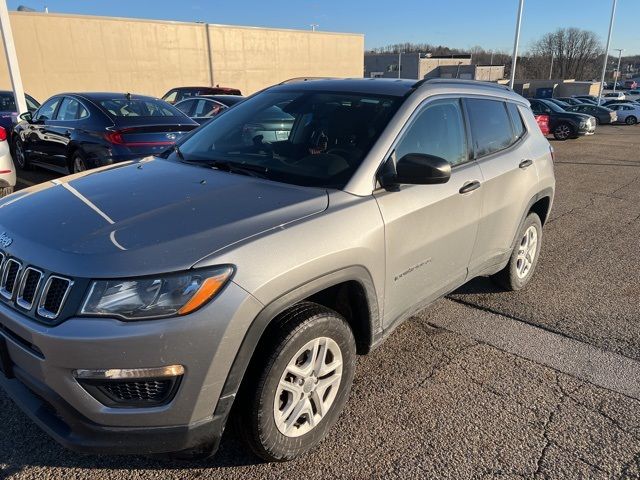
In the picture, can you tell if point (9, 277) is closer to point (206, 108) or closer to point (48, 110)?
point (48, 110)

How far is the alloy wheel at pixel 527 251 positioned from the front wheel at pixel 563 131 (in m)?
18.8

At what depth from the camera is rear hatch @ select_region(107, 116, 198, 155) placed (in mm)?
7152

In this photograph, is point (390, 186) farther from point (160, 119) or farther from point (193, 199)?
point (160, 119)

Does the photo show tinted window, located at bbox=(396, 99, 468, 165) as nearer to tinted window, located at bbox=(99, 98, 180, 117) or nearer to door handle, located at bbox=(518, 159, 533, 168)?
door handle, located at bbox=(518, 159, 533, 168)

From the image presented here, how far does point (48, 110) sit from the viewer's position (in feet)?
28.6

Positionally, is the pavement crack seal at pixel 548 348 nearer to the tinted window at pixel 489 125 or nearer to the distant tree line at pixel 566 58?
the tinted window at pixel 489 125

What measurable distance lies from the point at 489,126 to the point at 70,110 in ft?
22.1

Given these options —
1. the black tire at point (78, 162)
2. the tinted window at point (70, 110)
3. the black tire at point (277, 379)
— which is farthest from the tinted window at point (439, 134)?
the tinted window at point (70, 110)

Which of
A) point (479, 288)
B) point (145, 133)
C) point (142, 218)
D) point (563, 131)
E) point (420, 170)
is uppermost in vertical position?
point (420, 170)

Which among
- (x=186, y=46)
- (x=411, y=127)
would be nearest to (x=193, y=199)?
(x=411, y=127)

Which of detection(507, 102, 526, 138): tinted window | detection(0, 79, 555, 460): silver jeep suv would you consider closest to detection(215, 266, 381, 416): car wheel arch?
detection(0, 79, 555, 460): silver jeep suv

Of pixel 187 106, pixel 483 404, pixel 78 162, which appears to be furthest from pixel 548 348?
pixel 187 106

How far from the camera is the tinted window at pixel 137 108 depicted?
301 inches

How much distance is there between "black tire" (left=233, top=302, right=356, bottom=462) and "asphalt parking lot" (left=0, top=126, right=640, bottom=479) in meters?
0.15
